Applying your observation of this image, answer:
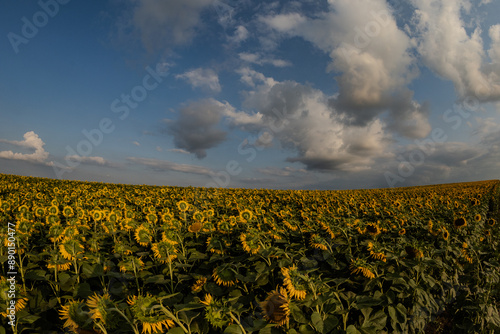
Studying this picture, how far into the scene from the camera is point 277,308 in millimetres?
2270

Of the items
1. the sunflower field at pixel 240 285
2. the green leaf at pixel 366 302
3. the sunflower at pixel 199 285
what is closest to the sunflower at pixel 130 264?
the sunflower field at pixel 240 285

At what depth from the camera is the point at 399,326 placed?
321 centimetres

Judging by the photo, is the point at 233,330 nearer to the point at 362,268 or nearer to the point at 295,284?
the point at 295,284

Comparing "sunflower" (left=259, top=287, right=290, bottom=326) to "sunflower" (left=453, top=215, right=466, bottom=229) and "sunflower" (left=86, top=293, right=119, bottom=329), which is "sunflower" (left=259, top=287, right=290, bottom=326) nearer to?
"sunflower" (left=86, top=293, right=119, bottom=329)

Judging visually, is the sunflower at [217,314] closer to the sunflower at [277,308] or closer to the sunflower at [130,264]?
the sunflower at [277,308]

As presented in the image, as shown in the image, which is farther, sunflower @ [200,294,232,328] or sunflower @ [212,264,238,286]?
sunflower @ [212,264,238,286]

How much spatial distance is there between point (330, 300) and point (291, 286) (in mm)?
405

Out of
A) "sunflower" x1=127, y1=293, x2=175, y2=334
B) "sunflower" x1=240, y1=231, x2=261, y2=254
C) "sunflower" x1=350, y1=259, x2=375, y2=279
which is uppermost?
"sunflower" x1=240, y1=231, x2=261, y2=254

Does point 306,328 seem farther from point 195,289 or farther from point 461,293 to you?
point 461,293

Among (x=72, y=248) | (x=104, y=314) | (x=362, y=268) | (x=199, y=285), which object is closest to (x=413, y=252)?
(x=362, y=268)

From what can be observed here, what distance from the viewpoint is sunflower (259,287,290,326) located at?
2.21 meters

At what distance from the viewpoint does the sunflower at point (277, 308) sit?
221 centimetres

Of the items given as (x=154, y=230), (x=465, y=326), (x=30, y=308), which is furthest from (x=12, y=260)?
(x=465, y=326)

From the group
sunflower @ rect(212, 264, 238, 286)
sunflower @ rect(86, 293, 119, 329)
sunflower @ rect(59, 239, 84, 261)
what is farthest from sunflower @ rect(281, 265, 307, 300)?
sunflower @ rect(59, 239, 84, 261)
